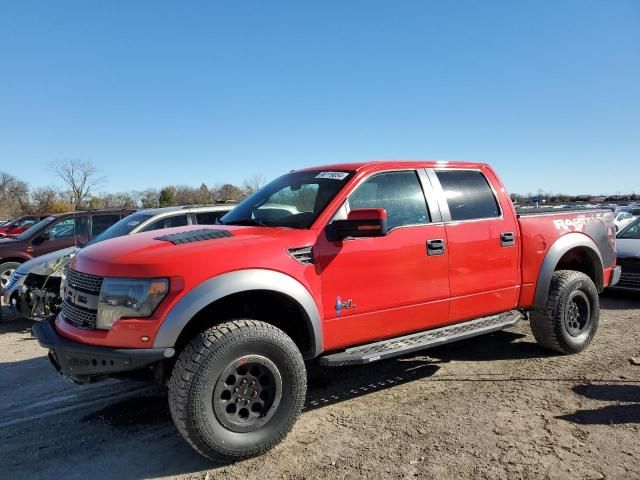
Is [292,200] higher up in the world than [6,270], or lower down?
higher up

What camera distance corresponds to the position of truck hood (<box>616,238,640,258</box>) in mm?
8278

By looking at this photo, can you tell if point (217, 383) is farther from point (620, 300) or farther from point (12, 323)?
point (620, 300)

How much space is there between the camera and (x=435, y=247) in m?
4.15

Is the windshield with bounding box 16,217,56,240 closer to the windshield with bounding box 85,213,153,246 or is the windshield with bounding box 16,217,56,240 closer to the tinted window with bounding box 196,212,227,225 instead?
the windshield with bounding box 85,213,153,246

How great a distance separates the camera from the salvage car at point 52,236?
887 centimetres

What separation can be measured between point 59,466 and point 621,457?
3654mm

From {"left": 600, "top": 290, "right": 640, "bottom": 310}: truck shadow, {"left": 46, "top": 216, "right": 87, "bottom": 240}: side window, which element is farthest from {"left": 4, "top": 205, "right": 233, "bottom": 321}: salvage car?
{"left": 600, "top": 290, "right": 640, "bottom": 310}: truck shadow

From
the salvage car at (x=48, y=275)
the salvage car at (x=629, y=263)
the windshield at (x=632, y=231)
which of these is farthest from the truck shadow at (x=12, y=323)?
the windshield at (x=632, y=231)

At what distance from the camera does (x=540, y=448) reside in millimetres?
3271

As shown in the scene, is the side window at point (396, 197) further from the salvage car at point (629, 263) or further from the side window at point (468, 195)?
the salvage car at point (629, 263)

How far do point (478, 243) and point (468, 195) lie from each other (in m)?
0.52

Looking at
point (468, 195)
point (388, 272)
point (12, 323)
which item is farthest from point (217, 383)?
point (12, 323)

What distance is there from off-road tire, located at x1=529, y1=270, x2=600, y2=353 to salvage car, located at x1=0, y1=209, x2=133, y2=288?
773cm

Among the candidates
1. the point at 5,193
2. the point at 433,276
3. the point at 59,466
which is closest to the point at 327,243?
the point at 433,276
